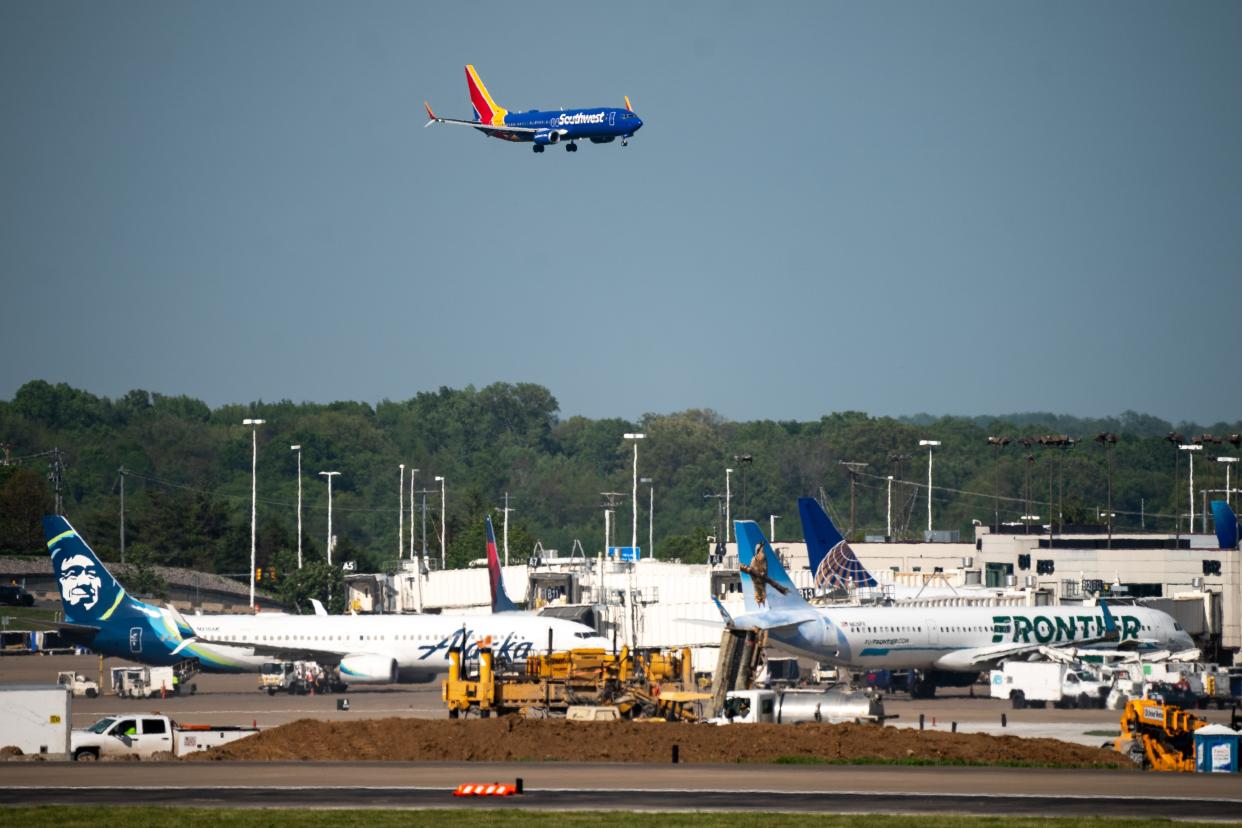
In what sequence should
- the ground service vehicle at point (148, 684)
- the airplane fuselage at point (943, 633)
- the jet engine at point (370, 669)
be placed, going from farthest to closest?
the jet engine at point (370, 669), the ground service vehicle at point (148, 684), the airplane fuselage at point (943, 633)

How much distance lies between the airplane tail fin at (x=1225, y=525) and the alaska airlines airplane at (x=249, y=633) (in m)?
53.7

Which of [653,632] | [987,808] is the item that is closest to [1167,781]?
[987,808]

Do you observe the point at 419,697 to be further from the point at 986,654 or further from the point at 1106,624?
the point at 1106,624

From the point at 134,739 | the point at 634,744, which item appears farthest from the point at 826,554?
the point at 134,739

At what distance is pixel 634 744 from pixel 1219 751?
50.4 ft

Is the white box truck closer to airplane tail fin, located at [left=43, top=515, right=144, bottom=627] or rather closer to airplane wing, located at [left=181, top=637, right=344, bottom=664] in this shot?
airplane tail fin, located at [left=43, top=515, right=144, bottom=627]

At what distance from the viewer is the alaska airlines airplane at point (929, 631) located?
81375mm

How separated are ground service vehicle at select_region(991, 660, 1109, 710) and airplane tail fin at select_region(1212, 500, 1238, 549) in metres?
48.5

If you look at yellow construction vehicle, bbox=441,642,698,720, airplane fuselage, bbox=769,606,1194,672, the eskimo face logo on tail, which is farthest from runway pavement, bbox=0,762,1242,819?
the eskimo face logo on tail

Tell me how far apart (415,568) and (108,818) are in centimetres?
10779

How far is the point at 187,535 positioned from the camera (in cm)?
19912

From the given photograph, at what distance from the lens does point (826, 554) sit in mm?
110375

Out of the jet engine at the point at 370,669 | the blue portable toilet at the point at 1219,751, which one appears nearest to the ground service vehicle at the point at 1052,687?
the blue portable toilet at the point at 1219,751

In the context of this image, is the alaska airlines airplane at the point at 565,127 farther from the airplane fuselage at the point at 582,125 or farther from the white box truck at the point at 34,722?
the white box truck at the point at 34,722
